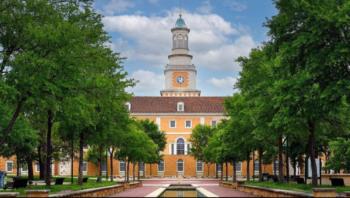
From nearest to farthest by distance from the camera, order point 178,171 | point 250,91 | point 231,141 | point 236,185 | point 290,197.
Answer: point 290,197 < point 250,91 < point 236,185 < point 231,141 < point 178,171

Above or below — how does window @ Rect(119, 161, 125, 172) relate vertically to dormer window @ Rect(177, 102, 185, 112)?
below

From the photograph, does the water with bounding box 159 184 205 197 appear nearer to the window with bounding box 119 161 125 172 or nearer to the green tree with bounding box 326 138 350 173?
the green tree with bounding box 326 138 350 173

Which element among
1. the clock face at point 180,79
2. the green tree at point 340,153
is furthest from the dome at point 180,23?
the green tree at point 340,153

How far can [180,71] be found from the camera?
130 meters

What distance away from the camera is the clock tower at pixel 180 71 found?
12825cm

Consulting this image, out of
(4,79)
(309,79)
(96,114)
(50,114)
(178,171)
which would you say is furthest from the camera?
(178,171)

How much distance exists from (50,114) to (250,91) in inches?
521

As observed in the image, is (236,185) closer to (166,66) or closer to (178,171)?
(178,171)

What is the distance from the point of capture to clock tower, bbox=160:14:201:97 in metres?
128

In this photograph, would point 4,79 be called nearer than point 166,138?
Yes

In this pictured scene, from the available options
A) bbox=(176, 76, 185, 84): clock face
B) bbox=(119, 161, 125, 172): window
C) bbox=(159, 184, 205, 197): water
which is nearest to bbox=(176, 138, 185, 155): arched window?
bbox=(119, 161, 125, 172): window

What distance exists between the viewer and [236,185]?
39.0 metres

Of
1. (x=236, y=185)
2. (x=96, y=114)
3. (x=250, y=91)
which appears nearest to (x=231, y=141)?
(x=236, y=185)

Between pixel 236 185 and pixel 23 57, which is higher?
pixel 23 57
